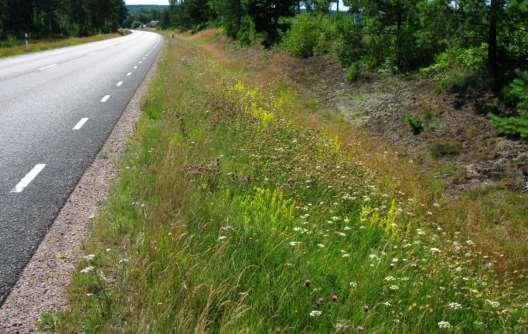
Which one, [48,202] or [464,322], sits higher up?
[48,202]

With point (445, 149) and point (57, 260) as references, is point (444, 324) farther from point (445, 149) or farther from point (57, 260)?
point (445, 149)

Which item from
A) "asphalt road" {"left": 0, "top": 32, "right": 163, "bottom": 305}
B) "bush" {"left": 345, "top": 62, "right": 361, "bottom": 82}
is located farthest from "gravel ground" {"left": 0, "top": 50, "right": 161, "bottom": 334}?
"bush" {"left": 345, "top": 62, "right": 361, "bottom": 82}

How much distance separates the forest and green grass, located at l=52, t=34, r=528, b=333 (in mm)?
2436

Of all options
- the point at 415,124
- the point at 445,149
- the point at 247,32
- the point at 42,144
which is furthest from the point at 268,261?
the point at 247,32

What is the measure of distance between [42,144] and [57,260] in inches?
164

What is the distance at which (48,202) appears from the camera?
4.93 meters

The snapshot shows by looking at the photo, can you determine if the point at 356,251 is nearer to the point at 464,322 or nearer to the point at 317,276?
the point at 317,276

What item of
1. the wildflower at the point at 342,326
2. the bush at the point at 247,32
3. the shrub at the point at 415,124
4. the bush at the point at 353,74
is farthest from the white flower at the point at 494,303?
the bush at the point at 247,32

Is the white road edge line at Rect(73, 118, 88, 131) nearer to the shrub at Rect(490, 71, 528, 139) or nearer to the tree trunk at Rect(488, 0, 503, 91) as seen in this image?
the shrub at Rect(490, 71, 528, 139)

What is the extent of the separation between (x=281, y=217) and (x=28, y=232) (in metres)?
2.33

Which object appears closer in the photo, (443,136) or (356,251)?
(356,251)

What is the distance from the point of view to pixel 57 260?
3.72m

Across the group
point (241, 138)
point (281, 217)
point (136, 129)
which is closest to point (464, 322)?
point (281, 217)

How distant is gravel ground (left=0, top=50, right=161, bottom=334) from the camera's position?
3.06m
